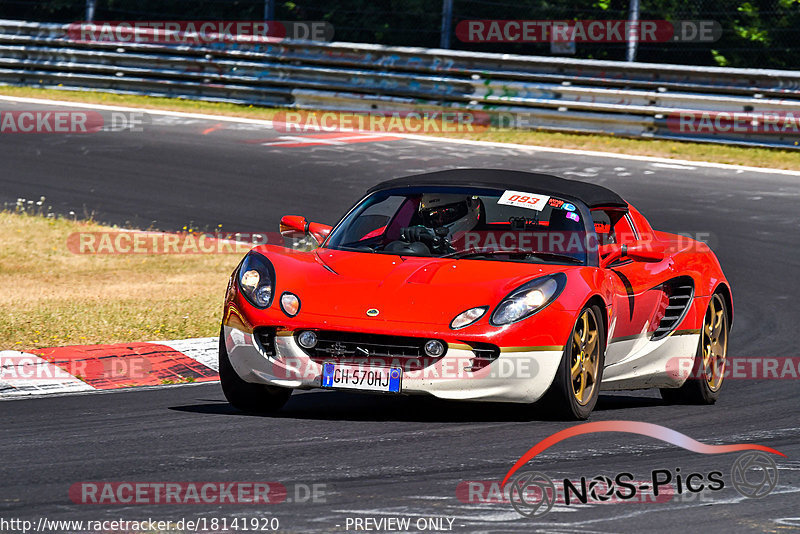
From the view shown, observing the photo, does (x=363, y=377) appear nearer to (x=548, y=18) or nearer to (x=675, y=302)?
(x=675, y=302)

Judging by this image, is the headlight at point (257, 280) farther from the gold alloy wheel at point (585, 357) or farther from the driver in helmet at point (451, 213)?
the gold alloy wheel at point (585, 357)

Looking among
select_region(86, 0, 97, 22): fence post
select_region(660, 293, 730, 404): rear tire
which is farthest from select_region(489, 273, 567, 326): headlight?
select_region(86, 0, 97, 22): fence post

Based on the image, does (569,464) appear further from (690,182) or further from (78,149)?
(78,149)

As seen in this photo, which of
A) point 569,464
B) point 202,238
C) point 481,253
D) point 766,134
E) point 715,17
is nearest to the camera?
point 569,464

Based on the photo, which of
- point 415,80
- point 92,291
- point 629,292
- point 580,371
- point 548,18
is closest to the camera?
point 580,371

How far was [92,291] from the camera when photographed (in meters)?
11.5

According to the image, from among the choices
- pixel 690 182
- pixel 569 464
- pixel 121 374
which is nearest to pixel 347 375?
pixel 569 464

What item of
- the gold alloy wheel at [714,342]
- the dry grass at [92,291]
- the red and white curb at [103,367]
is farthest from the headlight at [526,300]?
the dry grass at [92,291]

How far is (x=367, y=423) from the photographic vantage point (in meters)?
6.87

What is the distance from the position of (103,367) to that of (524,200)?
284 cm

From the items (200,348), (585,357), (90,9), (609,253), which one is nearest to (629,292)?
(609,253)

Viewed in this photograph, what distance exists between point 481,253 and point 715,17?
13006mm

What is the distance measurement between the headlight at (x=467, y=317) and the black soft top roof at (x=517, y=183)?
1308 mm

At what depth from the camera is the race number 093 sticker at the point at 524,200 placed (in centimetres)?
769
